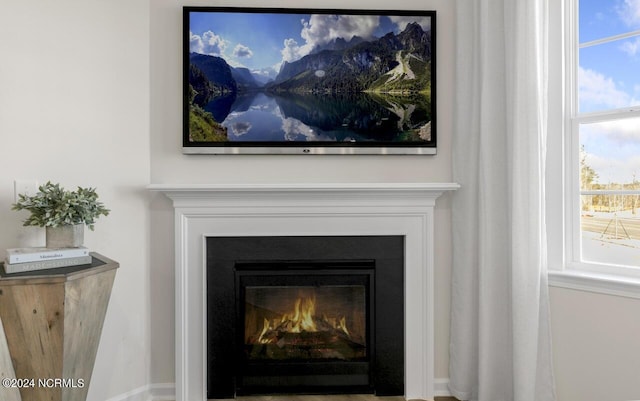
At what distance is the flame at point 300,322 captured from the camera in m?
2.39

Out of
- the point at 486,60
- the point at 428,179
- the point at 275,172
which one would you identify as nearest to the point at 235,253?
the point at 275,172

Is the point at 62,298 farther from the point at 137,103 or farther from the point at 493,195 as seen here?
the point at 493,195

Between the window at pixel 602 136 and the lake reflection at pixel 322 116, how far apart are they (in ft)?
2.44

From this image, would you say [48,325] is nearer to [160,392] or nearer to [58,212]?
[58,212]

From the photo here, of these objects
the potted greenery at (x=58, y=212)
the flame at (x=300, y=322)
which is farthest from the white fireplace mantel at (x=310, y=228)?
the potted greenery at (x=58, y=212)

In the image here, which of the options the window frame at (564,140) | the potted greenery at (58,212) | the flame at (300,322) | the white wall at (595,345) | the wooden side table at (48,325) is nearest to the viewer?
the wooden side table at (48,325)

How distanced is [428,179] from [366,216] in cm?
42

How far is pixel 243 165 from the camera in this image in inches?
91.1

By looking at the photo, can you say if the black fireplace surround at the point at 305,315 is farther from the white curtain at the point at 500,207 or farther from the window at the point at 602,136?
the window at the point at 602,136

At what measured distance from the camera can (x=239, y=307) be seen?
231 centimetres

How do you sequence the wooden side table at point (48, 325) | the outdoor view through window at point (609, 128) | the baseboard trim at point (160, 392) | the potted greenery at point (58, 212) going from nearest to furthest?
1. the wooden side table at point (48, 325)
2. the potted greenery at point (58, 212)
3. the outdoor view through window at point (609, 128)
4. the baseboard trim at point (160, 392)

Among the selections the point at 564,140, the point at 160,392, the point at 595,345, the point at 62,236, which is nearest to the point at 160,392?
the point at 160,392

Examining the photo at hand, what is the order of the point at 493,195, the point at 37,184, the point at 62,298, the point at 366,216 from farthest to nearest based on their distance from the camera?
the point at 366,216 → the point at 493,195 → the point at 37,184 → the point at 62,298

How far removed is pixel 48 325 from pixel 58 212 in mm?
440
